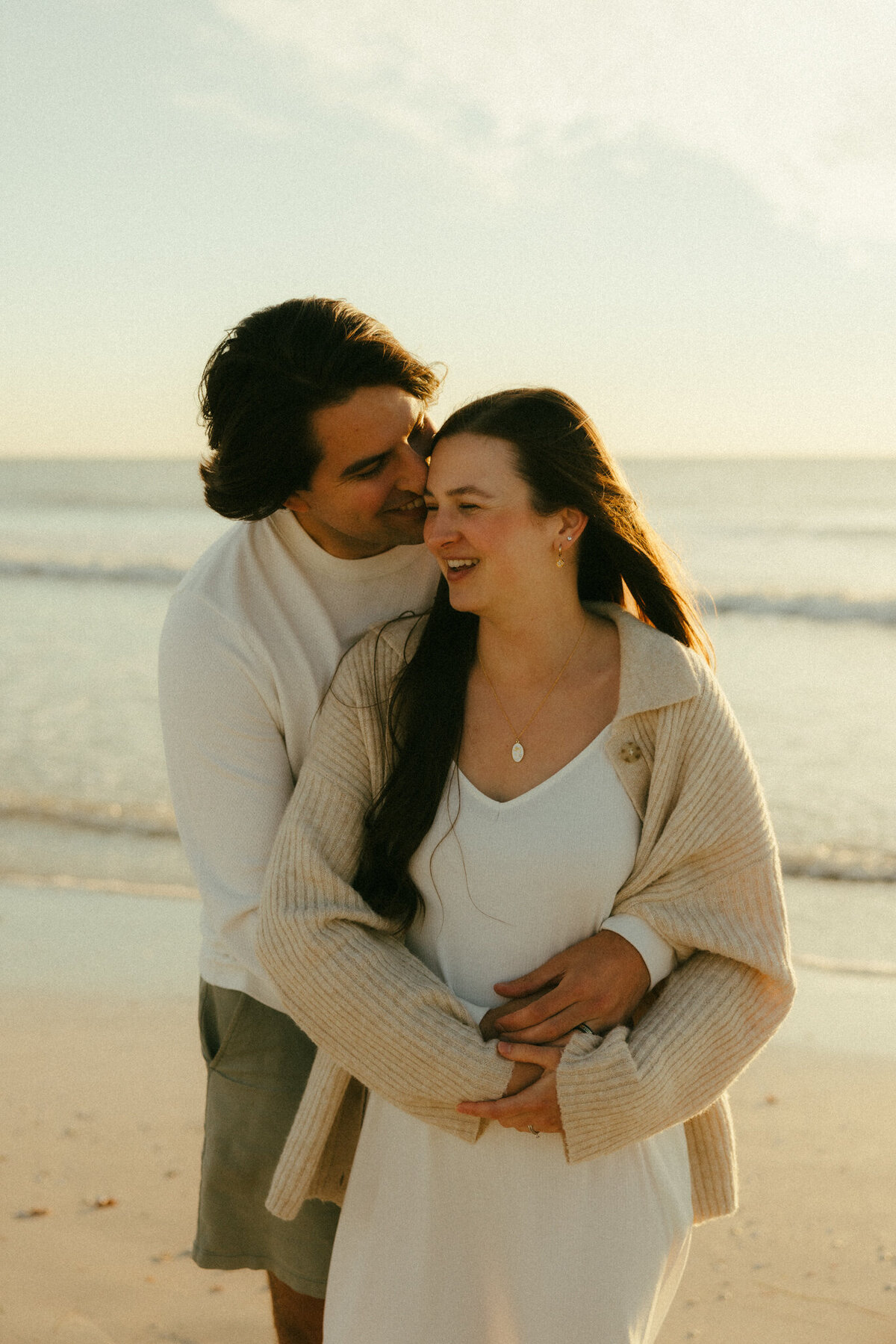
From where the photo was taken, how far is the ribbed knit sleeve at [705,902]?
207cm

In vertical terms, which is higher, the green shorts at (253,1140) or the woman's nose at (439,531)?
the woman's nose at (439,531)

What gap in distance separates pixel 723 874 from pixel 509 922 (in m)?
0.38

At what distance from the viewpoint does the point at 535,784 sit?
7.04 ft

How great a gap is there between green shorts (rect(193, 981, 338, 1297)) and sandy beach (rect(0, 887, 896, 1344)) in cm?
69

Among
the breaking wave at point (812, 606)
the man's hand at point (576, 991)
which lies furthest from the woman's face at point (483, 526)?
the breaking wave at point (812, 606)

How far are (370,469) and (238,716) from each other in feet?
1.84

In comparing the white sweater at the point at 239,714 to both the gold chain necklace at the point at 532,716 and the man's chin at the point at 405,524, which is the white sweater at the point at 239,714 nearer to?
the man's chin at the point at 405,524

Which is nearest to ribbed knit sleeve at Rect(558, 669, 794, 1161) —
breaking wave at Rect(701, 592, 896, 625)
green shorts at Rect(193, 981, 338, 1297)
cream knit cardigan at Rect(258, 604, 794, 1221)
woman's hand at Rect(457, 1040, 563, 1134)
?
cream knit cardigan at Rect(258, 604, 794, 1221)

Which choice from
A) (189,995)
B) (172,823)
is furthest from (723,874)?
(172,823)

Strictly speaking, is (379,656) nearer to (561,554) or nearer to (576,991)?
(561,554)

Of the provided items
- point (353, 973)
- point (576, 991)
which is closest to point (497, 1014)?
point (576, 991)

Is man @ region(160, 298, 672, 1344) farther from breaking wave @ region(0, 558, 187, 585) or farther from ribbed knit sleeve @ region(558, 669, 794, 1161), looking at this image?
breaking wave @ region(0, 558, 187, 585)

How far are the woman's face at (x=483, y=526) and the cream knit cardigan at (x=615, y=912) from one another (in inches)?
9.1

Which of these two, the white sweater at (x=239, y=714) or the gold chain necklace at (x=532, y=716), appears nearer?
the gold chain necklace at (x=532, y=716)
